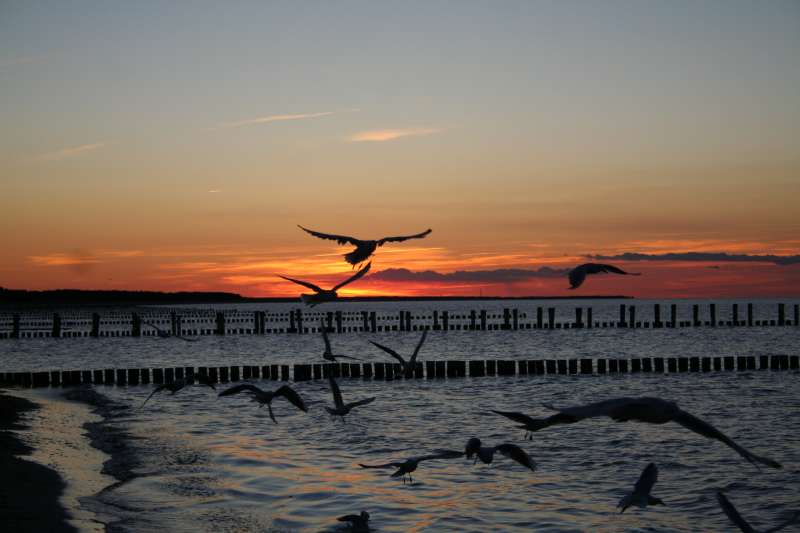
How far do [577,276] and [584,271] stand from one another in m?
0.18

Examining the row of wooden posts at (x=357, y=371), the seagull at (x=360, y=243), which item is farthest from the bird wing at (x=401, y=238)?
the row of wooden posts at (x=357, y=371)

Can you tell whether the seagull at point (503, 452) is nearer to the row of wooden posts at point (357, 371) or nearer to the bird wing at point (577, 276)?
the bird wing at point (577, 276)

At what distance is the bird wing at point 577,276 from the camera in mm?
6172

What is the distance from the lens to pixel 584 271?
6.41 meters

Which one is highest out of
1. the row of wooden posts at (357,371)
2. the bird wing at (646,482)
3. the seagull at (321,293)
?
the seagull at (321,293)

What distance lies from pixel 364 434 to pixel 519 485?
6513 mm

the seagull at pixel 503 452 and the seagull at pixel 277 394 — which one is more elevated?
the seagull at pixel 277 394

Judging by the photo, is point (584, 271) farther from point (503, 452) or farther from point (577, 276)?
point (503, 452)

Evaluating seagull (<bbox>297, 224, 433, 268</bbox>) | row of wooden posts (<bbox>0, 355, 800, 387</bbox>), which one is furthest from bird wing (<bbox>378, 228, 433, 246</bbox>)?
row of wooden posts (<bbox>0, 355, 800, 387</bbox>)

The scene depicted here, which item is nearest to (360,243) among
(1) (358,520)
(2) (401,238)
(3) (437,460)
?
(2) (401,238)

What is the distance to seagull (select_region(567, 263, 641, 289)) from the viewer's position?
20.1 ft

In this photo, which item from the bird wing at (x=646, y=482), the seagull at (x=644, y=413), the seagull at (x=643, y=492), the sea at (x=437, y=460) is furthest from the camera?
the sea at (x=437, y=460)

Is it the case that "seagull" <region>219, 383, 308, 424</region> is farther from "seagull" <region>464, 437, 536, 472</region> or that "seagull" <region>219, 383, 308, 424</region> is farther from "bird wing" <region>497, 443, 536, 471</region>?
"bird wing" <region>497, 443, 536, 471</region>

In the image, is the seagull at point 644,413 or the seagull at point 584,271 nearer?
the seagull at point 644,413
